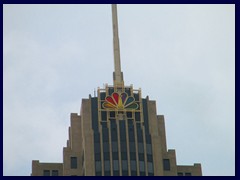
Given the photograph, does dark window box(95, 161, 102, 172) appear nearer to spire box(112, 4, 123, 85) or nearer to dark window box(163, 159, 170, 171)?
dark window box(163, 159, 170, 171)

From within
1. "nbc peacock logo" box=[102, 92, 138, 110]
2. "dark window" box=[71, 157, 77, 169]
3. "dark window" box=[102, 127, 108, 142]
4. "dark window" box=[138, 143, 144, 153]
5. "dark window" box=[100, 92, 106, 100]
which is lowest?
"dark window" box=[71, 157, 77, 169]

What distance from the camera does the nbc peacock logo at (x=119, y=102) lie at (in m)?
158

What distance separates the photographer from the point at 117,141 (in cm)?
15288

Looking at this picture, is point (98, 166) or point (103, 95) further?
point (103, 95)

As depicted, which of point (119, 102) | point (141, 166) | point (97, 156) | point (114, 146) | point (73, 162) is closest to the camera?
point (141, 166)

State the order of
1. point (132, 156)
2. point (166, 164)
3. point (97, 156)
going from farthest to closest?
1. point (166, 164)
2. point (132, 156)
3. point (97, 156)

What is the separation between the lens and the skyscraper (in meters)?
151

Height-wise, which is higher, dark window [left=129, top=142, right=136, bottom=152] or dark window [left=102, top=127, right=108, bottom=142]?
dark window [left=102, top=127, right=108, bottom=142]

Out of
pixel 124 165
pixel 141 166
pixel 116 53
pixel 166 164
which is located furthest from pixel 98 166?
pixel 116 53

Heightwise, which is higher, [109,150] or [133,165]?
[109,150]

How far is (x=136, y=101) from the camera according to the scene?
523ft

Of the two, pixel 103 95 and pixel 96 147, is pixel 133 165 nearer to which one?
pixel 96 147

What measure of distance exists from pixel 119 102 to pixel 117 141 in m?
8.69

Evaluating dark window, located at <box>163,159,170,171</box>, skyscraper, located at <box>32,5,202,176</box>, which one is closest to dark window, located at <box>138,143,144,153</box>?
skyscraper, located at <box>32,5,202,176</box>
